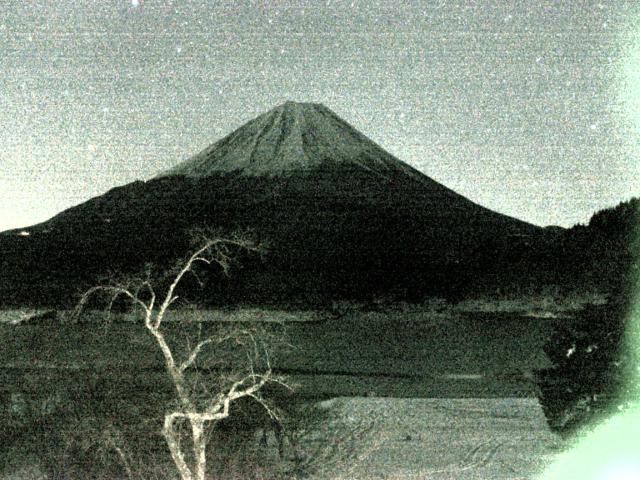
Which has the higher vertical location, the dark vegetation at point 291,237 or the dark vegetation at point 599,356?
the dark vegetation at point 599,356

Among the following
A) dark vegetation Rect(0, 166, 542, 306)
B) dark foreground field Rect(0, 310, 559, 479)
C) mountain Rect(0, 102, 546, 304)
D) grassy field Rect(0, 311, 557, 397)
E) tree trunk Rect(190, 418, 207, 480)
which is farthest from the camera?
mountain Rect(0, 102, 546, 304)

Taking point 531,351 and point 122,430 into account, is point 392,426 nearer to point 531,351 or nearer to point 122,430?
point 122,430

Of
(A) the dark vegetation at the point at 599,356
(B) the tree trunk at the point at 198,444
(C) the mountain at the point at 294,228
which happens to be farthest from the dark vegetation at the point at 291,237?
(B) the tree trunk at the point at 198,444

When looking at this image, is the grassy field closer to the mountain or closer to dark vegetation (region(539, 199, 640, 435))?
dark vegetation (region(539, 199, 640, 435))

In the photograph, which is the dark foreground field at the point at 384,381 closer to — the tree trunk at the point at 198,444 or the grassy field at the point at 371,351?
the grassy field at the point at 371,351

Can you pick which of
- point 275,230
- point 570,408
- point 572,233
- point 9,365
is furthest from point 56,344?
point 572,233

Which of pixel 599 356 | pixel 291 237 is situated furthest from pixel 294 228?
pixel 599 356

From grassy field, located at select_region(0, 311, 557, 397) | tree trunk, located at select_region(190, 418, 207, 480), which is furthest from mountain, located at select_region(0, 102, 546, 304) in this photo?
tree trunk, located at select_region(190, 418, 207, 480)
